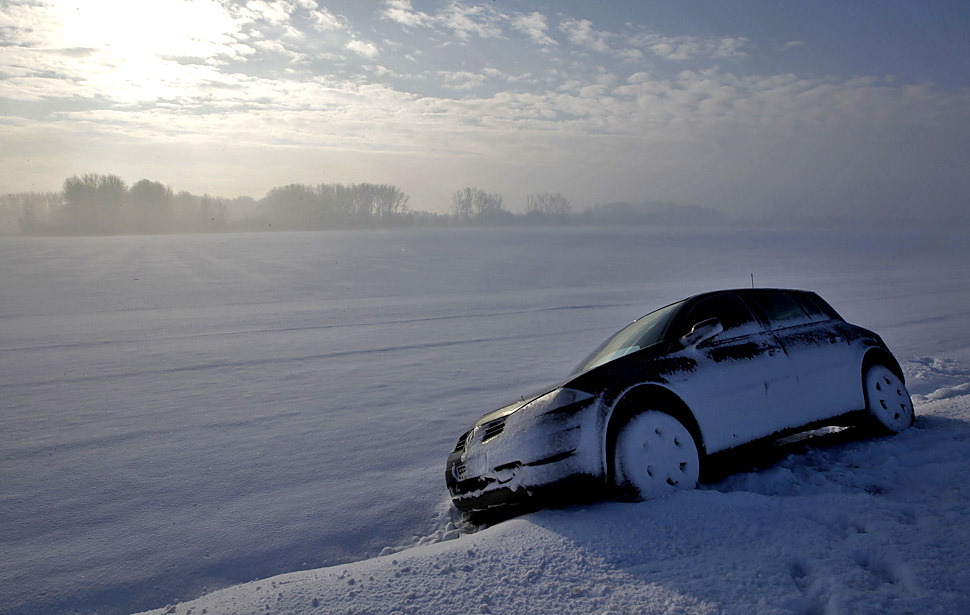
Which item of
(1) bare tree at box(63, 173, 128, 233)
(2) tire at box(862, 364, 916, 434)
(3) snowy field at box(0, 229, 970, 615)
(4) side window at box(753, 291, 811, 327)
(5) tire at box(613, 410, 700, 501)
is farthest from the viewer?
(1) bare tree at box(63, 173, 128, 233)

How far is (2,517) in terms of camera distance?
444 cm

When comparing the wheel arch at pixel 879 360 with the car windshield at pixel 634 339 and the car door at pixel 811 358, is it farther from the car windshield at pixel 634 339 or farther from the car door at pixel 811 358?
the car windshield at pixel 634 339

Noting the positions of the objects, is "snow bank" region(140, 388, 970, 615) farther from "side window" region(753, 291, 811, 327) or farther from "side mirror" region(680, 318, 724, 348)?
"side window" region(753, 291, 811, 327)

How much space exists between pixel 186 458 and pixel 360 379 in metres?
3.28

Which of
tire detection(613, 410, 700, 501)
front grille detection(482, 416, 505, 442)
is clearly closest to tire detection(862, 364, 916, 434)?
tire detection(613, 410, 700, 501)

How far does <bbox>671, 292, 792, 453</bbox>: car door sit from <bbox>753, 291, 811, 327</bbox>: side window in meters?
0.20

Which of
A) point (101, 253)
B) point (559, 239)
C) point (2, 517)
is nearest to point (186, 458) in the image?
point (2, 517)

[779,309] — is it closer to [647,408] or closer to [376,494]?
[647,408]

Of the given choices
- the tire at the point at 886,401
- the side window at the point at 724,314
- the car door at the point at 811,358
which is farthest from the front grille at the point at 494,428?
the tire at the point at 886,401

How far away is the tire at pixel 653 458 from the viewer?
141 inches

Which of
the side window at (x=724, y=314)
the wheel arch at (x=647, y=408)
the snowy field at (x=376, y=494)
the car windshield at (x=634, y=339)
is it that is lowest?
the snowy field at (x=376, y=494)

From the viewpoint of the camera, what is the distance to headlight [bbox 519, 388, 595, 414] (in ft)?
12.3

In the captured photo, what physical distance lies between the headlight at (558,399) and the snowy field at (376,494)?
640mm

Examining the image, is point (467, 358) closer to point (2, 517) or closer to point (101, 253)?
point (2, 517)
